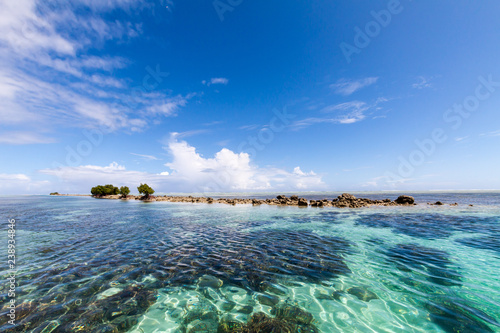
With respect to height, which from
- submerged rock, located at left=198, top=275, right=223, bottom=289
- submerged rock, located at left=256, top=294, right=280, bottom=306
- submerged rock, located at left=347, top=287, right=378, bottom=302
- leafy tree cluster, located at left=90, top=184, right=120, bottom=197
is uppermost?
leafy tree cluster, located at left=90, top=184, right=120, bottom=197

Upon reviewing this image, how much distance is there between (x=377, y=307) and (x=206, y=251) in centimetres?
867

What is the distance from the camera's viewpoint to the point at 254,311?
5.68 m

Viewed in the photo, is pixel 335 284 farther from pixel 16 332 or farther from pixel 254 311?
pixel 16 332

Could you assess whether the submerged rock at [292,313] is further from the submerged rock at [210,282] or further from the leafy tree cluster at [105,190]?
the leafy tree cluster at [105,190]

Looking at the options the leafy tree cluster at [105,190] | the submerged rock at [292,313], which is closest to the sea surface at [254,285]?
the submerged rock at [292,313]

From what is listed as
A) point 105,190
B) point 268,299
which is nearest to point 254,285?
point 268,299

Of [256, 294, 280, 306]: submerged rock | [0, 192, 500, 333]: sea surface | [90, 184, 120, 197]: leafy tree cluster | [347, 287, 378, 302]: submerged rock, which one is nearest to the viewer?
[0, 192, 500, 333]: sea surface

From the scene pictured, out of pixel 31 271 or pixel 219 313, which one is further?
pixel 31 271

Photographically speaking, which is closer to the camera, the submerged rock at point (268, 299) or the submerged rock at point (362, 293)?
the submerged rock at point (268, 299)

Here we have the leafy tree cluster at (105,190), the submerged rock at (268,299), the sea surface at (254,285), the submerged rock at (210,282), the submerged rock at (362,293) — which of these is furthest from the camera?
the leafy tree cluster at (105,190)

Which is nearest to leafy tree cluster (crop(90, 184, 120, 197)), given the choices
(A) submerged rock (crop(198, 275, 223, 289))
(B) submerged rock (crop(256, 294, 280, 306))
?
(A) submerged rock (crop(198, 275, 223, 289))

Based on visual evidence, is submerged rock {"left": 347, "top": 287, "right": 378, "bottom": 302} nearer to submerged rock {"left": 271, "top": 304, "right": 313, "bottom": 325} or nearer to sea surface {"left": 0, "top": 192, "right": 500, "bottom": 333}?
sea surface {"left": 0, "top": 192, "right": 500, "bottom": 333}

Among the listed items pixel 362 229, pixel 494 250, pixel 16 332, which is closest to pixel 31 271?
pixel 16 332

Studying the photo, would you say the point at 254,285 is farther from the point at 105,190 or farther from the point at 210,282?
the point at 105,190
